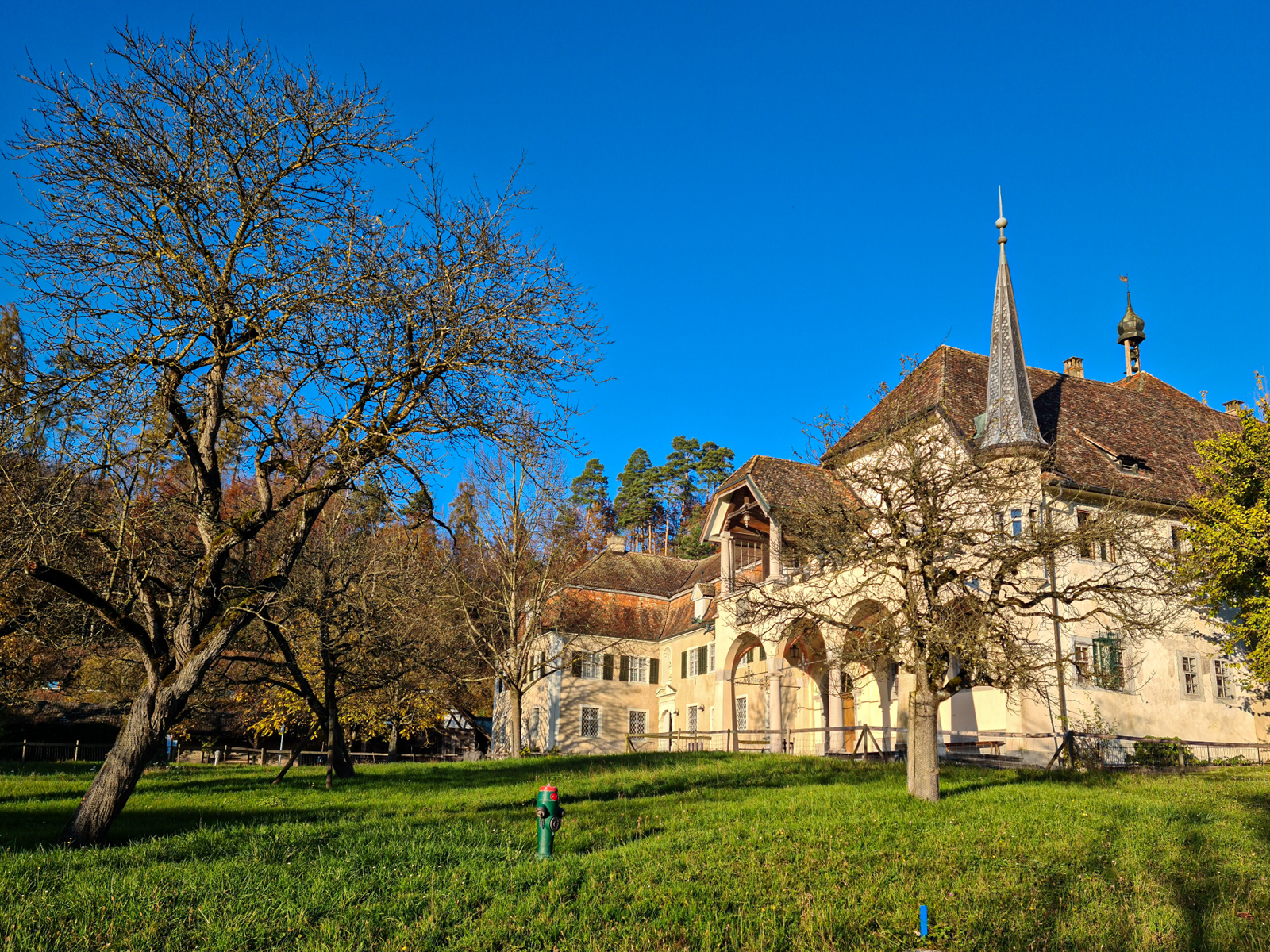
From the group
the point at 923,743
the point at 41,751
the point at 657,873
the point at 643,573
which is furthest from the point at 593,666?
the point at 657,873

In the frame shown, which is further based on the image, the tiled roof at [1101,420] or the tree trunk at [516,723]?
the tree trunk at [516,723]

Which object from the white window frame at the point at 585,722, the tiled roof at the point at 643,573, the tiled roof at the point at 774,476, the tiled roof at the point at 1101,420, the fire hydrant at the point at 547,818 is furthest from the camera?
the tiled roof at the point at 643,573

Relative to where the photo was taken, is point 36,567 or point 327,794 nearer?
point 36,567

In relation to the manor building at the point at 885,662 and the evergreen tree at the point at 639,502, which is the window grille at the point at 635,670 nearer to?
the manor building at the point at 885,662

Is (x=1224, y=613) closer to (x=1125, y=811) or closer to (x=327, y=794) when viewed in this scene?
(x=1125, y=811)

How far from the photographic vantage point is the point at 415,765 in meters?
24.7

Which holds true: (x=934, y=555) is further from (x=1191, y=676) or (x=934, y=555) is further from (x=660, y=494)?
(x=660, y=494)

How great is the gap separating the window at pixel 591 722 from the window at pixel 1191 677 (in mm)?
22570

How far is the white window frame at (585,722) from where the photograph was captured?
39.8 metres

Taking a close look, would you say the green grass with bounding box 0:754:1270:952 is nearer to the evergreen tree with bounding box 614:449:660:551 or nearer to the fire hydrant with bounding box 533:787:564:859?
the fire hydrant with bounding box 533:787:564:859

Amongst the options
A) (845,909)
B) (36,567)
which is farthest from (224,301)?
(845,909)

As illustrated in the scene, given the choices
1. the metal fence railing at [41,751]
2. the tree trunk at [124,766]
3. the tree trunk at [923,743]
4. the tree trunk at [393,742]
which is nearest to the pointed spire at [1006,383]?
the tree trunk at [923,743]

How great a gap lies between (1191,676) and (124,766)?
2630 centimetres

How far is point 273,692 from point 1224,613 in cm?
3136
